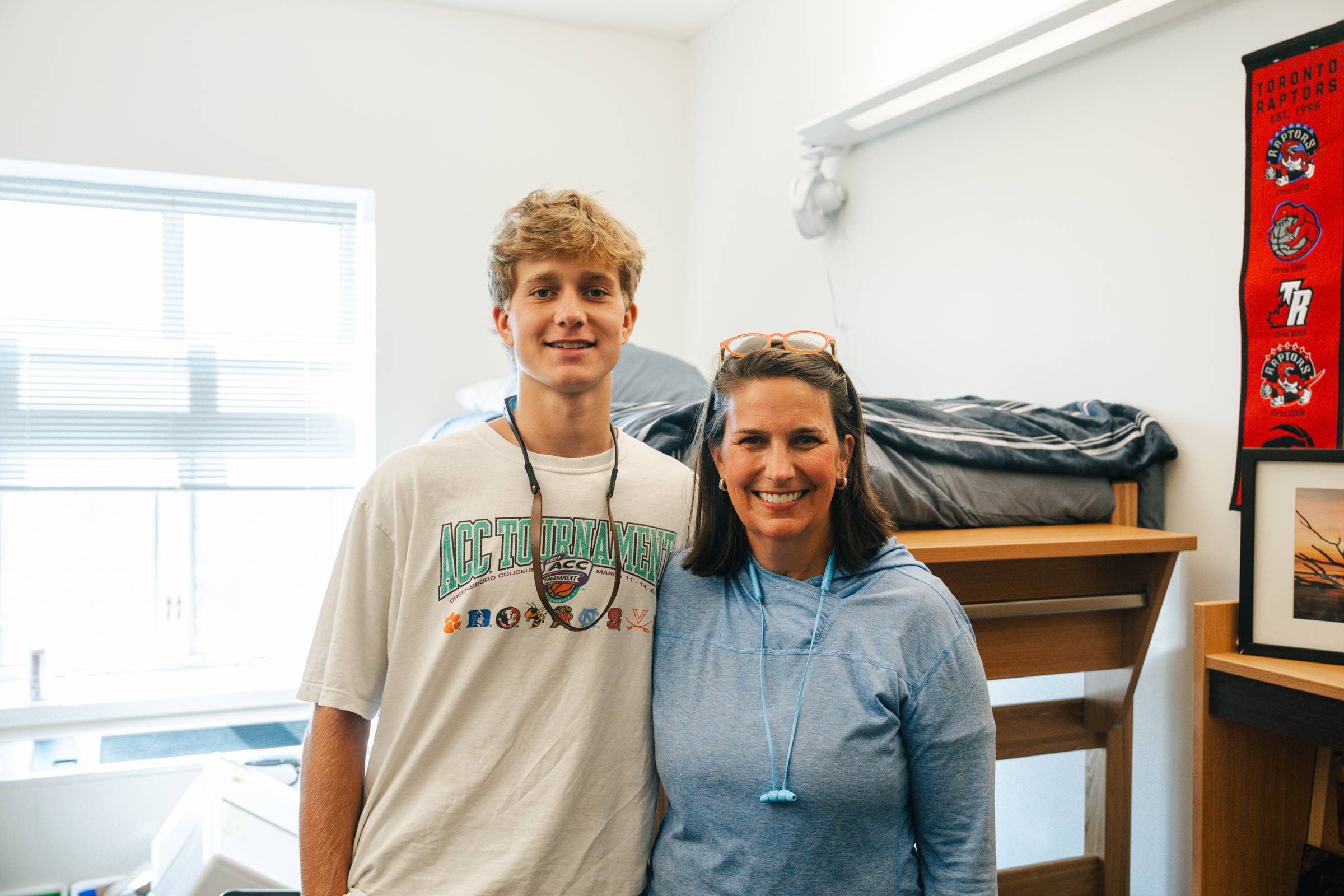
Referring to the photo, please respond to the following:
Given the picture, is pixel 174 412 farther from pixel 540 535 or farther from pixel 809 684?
pixel 809 684

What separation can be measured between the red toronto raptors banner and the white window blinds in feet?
9.47

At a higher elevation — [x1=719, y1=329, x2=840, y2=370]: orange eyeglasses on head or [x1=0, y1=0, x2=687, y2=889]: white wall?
[x1=0, y1=0, x2=687, y2=889]: white wall

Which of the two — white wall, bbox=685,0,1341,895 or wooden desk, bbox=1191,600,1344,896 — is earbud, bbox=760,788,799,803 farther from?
white wall, bbox=685,0,1341,895

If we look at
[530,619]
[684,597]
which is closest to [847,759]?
[684,597]

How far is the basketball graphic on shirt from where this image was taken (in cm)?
114

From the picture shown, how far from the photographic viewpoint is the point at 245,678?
10.9 ft

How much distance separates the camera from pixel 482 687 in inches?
43.8

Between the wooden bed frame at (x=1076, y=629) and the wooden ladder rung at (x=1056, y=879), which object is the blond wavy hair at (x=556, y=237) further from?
the wooden ladder rung at (x=1056, y=879)

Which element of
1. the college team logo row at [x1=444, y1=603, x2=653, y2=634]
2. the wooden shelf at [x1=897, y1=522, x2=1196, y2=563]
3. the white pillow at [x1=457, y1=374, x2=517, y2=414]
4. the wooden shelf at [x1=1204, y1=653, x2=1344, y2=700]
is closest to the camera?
the college team logo row at [x1=444, y1=603, x2=653, y2=634]

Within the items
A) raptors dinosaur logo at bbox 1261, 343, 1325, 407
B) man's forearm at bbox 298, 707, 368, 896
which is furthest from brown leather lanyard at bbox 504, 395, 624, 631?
raptors dinosaur logo at bbox 1261, 343, 1325, 407

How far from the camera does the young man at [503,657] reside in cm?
108

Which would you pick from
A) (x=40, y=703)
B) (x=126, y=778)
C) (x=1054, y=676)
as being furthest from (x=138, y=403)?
(x=1054, y=676)

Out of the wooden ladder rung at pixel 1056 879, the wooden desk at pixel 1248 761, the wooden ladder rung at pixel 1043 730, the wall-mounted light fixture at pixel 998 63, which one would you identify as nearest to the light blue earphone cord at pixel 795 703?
the wooden desk at pixel 1248 761

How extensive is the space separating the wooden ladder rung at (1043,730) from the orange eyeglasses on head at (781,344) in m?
0.91
